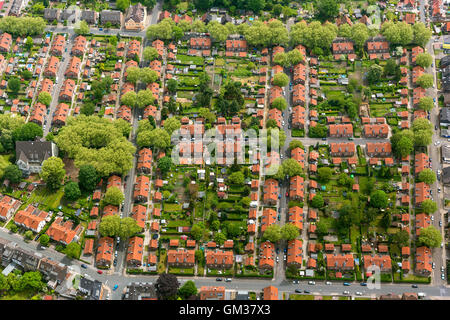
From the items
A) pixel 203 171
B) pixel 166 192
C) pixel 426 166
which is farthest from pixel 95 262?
pixel 426 166

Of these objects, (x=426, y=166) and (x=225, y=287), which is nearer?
(x=225, y=287)

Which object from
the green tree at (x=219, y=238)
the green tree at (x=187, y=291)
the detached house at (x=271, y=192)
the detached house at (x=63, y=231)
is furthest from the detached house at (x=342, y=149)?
the detached house at (x=63, y=231)

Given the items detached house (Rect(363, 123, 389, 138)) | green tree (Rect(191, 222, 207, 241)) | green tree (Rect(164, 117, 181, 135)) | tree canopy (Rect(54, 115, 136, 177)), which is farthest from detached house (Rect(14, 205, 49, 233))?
detached house (Rect(363, 123, 389, 138))

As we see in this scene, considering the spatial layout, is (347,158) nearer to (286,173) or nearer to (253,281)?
(286,173)

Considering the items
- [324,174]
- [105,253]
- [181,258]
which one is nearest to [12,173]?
Answer: [105,253]

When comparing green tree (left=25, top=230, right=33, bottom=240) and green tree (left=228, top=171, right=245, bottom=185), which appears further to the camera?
green tree (left=228, top=171, right=245, bottom=185)

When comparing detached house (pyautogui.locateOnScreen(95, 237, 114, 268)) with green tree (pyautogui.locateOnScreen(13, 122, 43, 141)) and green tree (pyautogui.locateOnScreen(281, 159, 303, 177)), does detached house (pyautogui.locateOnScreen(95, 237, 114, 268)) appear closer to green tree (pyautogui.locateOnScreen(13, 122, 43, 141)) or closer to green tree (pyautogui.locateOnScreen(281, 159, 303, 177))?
green tree (pyautogui.locateOnScreen(13, 122, 43, 141))

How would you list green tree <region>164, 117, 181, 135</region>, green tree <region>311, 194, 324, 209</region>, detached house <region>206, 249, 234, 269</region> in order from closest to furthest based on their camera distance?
detached house <region>206, 249, 234, 269</region> → green tree <region>311, 194, 324, 209</region> → green tree <region>164, 117, 181, 135</region>
